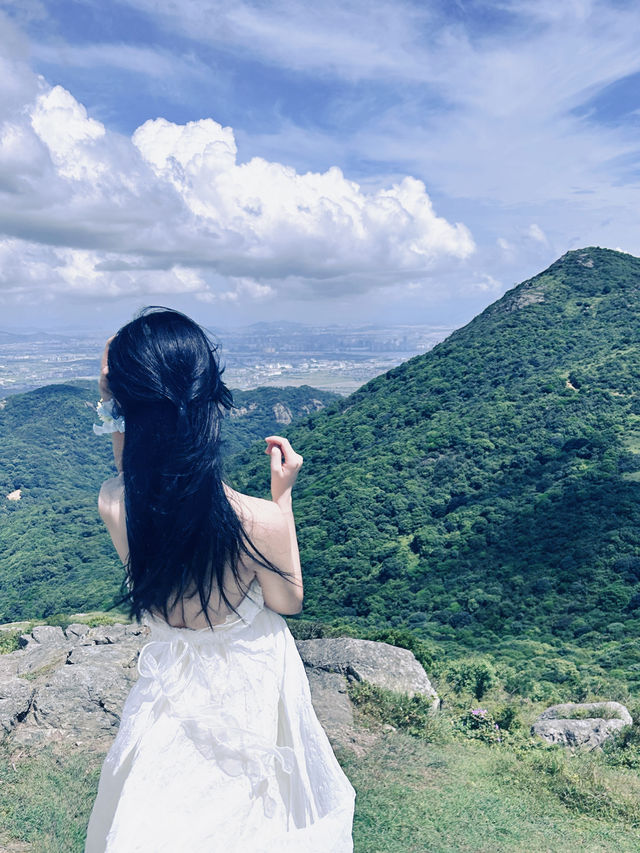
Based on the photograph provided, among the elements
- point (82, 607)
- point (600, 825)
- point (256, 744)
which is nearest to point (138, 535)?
point (256, 744)

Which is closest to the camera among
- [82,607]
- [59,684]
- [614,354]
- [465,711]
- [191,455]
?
[191,455]

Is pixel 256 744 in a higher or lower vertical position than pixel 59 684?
higher

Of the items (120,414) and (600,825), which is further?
(600,825)

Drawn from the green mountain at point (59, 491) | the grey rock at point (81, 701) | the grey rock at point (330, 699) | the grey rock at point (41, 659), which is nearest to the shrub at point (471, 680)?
the grey rock at point (330, 699)

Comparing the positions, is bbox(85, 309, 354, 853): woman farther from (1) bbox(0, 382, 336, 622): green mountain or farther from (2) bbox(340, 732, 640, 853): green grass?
(2) bbox(340, 732, 640, 853): green grass

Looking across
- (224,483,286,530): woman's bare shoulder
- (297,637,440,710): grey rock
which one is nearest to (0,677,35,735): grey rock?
(297,637,440,710): grey rock

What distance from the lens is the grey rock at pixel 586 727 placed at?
26.6 ft

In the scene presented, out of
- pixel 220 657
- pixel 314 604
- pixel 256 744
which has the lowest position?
pixel 314 604

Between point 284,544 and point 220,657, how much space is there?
0.46 meters

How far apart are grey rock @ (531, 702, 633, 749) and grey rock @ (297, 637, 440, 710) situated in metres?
1.45

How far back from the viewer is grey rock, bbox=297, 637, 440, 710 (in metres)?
8.70

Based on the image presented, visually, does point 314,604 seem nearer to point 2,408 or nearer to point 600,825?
point 600,825

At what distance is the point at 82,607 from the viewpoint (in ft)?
116

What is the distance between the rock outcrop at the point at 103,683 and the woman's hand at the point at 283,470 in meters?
5.85
